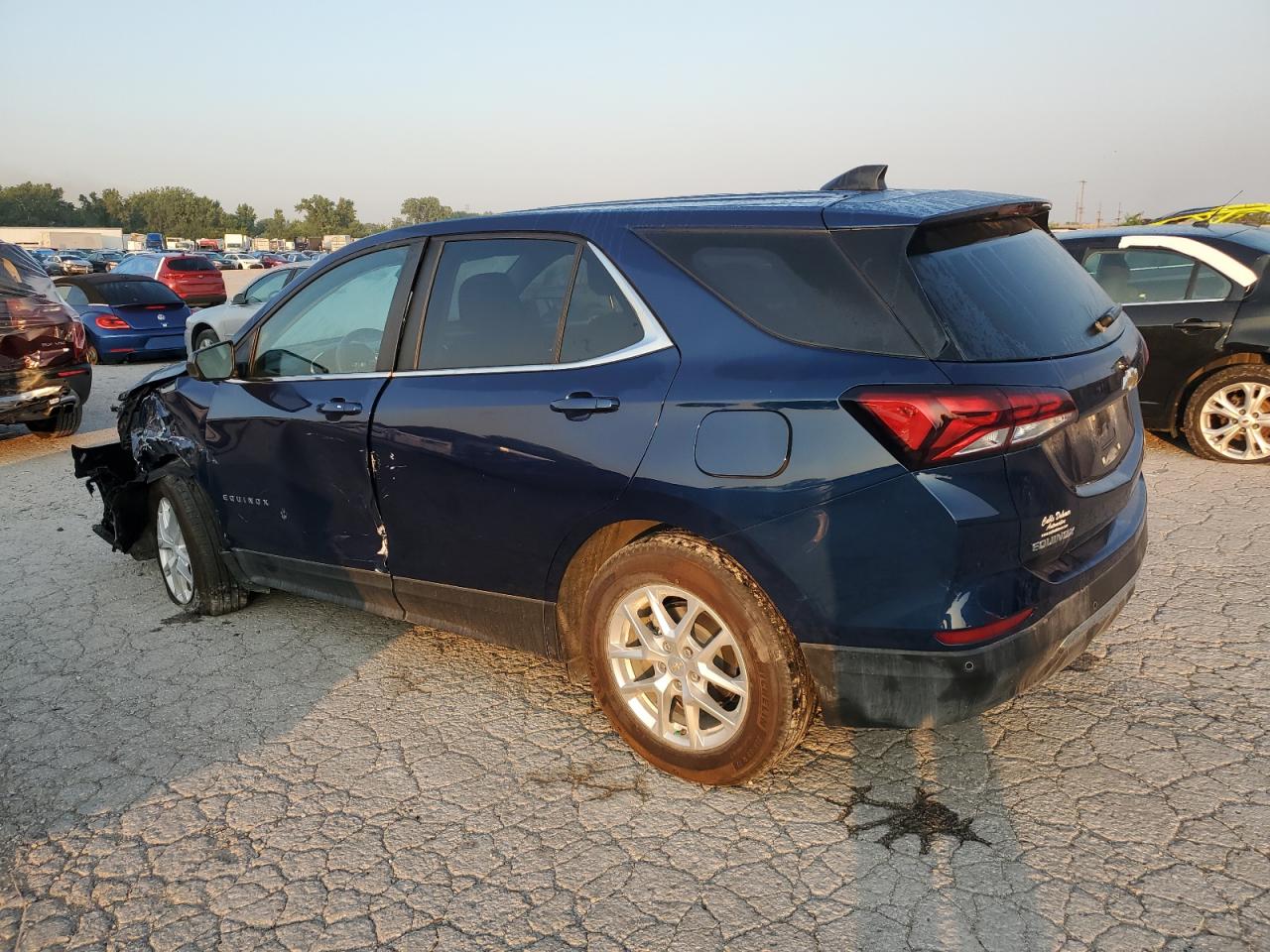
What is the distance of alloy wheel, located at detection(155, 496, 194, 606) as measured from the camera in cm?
477

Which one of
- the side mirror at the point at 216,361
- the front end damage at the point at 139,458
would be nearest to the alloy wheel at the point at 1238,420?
the side mirror at the point at 216,361

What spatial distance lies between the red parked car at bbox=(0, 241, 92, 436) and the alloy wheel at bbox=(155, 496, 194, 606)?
457 centimetres

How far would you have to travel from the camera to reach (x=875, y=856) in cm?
273

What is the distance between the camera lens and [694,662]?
9.89ft

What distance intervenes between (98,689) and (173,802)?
1121mm

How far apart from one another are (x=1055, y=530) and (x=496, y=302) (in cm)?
197

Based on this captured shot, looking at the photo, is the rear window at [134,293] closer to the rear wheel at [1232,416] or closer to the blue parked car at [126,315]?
the blue parked car at [126,315]

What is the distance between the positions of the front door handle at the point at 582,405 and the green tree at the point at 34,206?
156m

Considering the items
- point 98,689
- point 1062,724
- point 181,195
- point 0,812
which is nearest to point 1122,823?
point 1062,724

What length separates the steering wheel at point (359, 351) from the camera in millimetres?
3841

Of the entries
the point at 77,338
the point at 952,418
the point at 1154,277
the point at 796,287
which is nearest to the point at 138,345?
the point at 77,338

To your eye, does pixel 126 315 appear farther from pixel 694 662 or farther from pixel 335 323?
pixel 694 662

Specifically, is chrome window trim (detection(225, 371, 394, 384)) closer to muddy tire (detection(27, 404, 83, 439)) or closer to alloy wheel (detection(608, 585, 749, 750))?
alloy wheel (detection(608, 585, 749, 750))

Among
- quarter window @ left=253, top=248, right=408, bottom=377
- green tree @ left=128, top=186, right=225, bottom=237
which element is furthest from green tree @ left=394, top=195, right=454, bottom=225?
green tree @ left=128, top=186, right=225, bottom=237
